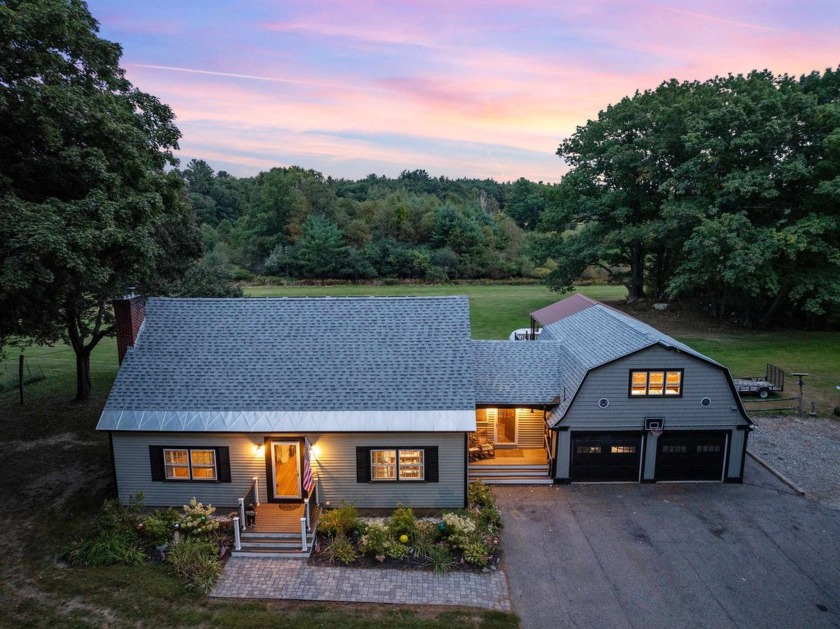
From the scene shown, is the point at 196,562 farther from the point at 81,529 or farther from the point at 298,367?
the point at 298,367

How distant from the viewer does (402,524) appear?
11633 millimetres

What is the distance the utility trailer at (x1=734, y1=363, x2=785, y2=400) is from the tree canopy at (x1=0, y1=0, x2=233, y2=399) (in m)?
22.3

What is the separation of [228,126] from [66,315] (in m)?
20.8

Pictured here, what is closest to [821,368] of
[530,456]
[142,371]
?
[530,456]

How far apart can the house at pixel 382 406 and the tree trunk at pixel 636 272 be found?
25.9 metres

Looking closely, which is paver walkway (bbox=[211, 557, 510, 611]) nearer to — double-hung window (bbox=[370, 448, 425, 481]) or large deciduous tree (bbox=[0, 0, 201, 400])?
double-hung window (bbox=[370, 448, 425, 481])

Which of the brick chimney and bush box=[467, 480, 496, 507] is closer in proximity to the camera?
bush box=[467, 480, 496, 507]

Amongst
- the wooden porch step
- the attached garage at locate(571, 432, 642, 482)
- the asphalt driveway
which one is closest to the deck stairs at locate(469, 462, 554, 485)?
the wooden porch step

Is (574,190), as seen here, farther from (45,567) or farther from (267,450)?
(45,567)

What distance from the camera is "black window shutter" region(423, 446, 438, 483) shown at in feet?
41.8

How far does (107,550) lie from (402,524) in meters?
6.36

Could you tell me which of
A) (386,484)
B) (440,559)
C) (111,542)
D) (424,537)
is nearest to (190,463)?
(111,542)

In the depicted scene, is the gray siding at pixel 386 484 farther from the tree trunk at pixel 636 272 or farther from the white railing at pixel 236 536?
the tree trunk at pixel 636 272

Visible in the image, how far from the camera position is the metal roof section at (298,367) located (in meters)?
12.6
